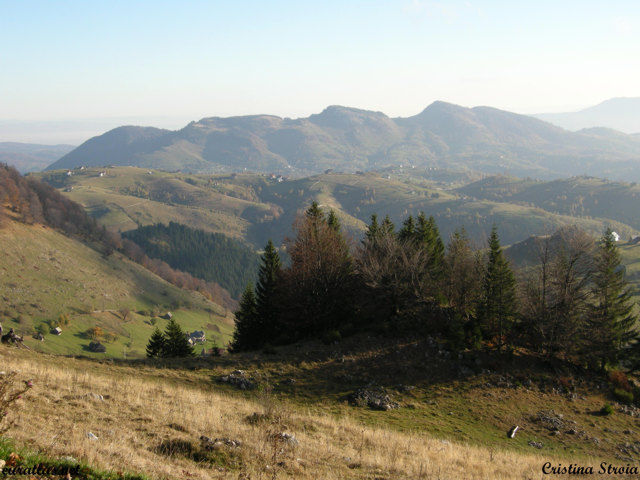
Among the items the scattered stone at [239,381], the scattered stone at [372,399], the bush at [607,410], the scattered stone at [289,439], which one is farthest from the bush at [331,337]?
the scattered stone at [289,439]

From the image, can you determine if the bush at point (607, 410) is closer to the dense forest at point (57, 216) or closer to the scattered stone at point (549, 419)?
the scattered stone at point (549, 419)

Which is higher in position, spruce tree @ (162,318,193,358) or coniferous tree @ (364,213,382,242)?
coniferous tree @ (364,213,382,242)

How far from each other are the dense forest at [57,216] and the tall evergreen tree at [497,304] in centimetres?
14005

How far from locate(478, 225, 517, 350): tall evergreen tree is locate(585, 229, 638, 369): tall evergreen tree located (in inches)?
272

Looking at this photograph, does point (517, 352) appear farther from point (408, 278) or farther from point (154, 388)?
point (154, 388)

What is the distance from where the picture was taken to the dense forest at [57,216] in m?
143

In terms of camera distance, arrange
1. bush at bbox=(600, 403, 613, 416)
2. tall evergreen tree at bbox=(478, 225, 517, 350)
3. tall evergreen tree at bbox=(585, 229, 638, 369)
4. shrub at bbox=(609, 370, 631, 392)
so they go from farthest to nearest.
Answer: tall evergreen tree at bbox=(478, 225, 517, 350) < tall evergreen tree at bbox=(585, 229, 638, 369) < shrub at bbox=(609, 370, 631, 392) < bush at bbox=(600, 403, 613, 416)

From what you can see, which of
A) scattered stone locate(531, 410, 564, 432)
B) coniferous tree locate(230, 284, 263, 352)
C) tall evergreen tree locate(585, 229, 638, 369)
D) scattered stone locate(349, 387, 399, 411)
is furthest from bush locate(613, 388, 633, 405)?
coniferous tree locate(230, 284, 263, 352)

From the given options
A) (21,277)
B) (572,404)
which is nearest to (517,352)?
(572,404)

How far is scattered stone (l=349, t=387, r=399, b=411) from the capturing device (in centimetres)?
2830

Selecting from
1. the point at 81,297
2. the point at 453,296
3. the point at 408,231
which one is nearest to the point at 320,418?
the point at 453,296

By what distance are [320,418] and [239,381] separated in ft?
28.2

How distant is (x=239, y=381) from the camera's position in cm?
2933

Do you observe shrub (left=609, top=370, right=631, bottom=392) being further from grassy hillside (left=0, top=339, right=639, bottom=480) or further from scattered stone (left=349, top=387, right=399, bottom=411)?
scattered stone (left=349, top=387, right=399, bottom=411)
